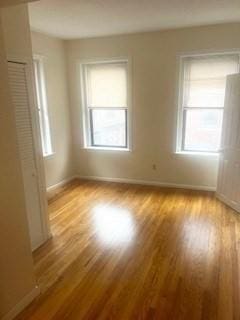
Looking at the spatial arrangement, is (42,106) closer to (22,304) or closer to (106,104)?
(106,104)

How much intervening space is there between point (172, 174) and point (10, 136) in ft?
11.0

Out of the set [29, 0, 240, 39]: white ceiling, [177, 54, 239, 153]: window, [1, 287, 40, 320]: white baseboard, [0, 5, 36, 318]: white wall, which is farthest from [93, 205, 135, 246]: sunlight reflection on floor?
[29, 0, 240, 39]: white ceiling

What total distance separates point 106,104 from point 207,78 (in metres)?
1.85

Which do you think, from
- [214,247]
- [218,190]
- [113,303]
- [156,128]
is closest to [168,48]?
[156,128]

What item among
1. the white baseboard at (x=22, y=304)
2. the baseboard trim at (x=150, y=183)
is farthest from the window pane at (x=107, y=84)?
the white baseboard at (x=22, y=304)

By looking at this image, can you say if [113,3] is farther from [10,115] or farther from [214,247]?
[214,247]

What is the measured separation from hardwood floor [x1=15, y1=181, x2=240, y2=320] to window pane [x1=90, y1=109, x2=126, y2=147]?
4.39 feet

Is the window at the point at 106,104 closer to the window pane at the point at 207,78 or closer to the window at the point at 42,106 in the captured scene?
the window at the point at 42,106

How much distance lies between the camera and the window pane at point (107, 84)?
14.7ft

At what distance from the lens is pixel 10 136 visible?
174 cm

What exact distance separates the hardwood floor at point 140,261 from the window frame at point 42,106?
1.08m

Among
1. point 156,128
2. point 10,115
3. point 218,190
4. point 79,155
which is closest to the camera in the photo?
point 10,115

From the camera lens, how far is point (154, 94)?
14.2 feet

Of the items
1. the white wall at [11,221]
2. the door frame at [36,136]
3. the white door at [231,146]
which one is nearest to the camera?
the white wall at [11,221]
